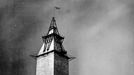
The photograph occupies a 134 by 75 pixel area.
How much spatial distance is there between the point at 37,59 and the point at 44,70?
5.56 m

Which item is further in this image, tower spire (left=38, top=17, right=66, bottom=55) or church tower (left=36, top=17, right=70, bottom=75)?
tower spire (left=38, top=17, right=66, bottom=55)

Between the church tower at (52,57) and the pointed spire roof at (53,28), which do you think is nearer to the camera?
the church tower at (52,57)

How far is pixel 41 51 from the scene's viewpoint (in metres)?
65.1

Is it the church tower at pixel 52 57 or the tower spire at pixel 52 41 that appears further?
the tower spire at pixel 52 41

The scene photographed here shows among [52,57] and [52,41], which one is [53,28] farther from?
[52,57]

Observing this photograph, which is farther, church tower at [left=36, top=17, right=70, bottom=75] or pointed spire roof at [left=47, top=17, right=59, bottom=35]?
pointed spire roof at [left=47, top=17, right=59, bottom=35]

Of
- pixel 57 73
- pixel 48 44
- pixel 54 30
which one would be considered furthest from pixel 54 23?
pixel 57 73

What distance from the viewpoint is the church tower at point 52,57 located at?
195ft

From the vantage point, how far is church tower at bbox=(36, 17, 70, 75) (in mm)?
59500

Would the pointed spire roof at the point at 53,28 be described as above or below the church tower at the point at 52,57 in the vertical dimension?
Result: above

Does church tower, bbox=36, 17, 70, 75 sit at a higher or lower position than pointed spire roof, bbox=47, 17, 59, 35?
lower

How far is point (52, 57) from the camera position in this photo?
6056 centimetres

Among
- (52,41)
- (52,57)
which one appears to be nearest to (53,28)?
(52,41)

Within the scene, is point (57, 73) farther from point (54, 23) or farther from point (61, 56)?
point (54, 23)
